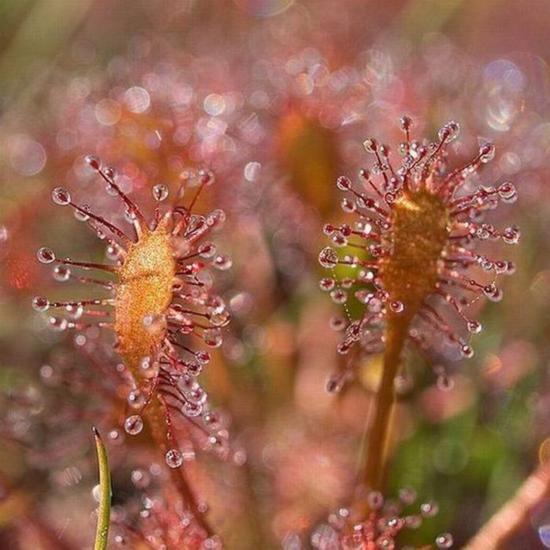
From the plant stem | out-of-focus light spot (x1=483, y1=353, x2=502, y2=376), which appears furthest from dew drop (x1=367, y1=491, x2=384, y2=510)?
out-of-focus light spot (x1=483, y1=353, x2=502, y2=376)

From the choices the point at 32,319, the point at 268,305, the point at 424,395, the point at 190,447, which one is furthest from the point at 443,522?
the point at 32,319

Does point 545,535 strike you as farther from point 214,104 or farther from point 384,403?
point 214,104

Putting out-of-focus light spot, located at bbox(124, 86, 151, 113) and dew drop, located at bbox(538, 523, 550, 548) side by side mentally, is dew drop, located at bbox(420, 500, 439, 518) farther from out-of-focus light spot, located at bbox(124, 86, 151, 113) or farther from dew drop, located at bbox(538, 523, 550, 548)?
out-of-focus light spot, located at bbox(124, 86, 151, 113)

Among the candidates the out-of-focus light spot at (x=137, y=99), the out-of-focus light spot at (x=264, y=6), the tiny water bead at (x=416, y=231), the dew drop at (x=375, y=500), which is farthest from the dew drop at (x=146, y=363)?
the out-of-focus light spot at (x=264, y=6)

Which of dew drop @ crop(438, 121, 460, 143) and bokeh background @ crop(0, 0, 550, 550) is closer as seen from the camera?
dew drop @ crop(438, 121, 460, 143)

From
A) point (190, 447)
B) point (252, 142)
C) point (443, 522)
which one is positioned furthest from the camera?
point (252, 142)

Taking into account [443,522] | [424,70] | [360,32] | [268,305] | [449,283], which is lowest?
[443,522]

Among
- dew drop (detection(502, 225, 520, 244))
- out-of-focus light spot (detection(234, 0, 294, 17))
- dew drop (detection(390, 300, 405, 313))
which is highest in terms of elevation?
out-of-focus light spot (detection(234, 0, 294, 17))

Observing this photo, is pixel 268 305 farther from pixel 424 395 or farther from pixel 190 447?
pixel 190 447
